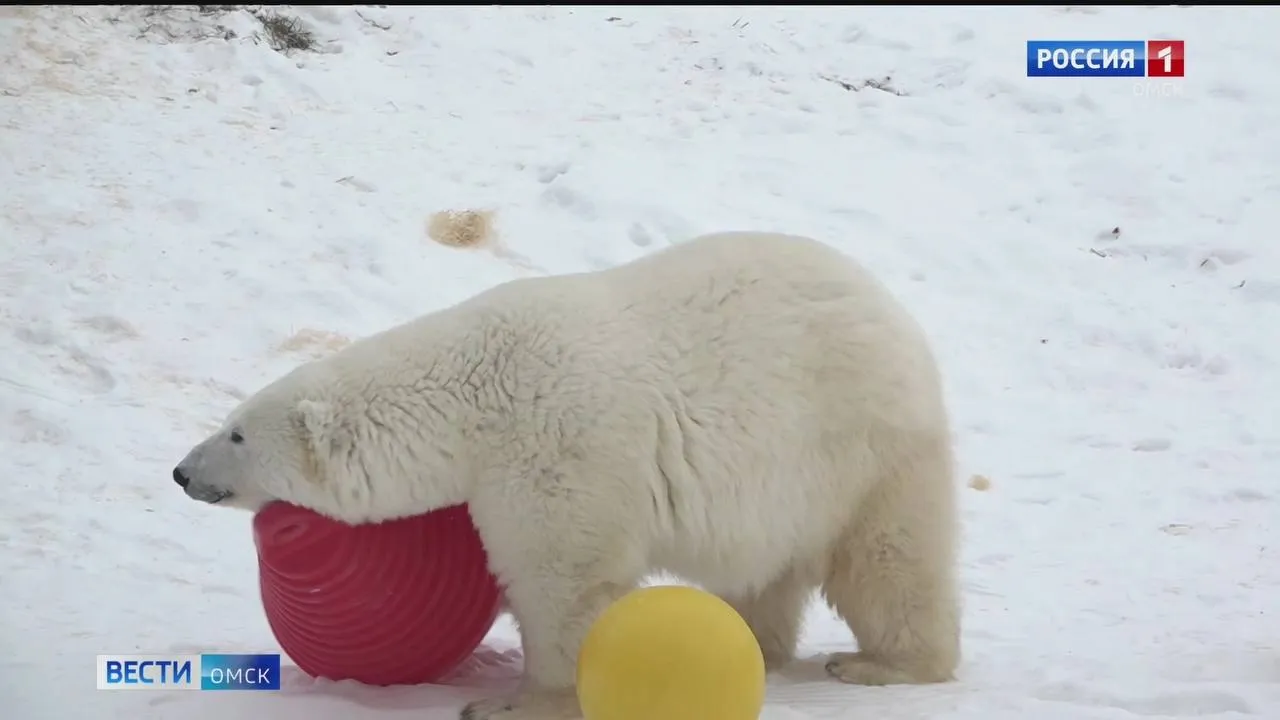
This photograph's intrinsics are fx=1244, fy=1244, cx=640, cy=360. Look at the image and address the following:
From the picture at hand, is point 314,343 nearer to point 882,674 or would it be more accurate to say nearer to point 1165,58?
point 882,674

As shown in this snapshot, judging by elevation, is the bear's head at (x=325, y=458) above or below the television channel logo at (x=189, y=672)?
above

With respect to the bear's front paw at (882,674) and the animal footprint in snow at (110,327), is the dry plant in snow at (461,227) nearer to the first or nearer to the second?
the animal footprint in snow at (110,327)

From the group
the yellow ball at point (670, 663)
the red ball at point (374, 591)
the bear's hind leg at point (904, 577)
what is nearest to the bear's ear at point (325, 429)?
the red ball at point (374, 591)

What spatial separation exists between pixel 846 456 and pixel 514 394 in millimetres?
956

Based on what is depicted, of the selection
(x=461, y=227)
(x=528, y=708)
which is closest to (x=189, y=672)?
(x=528, y=708)

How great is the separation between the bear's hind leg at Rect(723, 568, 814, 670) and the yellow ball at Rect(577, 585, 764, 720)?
1.07 metres

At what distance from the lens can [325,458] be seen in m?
3.33

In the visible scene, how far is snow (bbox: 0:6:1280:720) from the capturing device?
413 cm

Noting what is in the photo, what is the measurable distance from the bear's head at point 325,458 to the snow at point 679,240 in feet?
1.80

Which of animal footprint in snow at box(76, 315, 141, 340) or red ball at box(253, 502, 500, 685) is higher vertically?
animal footprint in snow at box(76, 315, 141, 340)

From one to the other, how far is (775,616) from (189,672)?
1768 millimetres

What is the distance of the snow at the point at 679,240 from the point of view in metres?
4.13

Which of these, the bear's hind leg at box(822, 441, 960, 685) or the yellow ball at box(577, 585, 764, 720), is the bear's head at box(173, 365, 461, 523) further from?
the bear's hind leg at box(822, 441, 960, 685)

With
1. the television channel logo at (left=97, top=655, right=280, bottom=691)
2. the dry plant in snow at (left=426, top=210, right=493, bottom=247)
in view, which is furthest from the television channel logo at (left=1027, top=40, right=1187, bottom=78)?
the television channel logo at (left=97, top=655, right=280, bottom=691)
